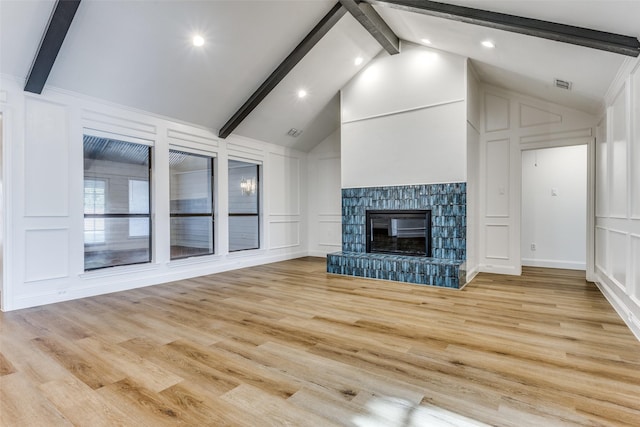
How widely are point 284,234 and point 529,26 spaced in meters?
5.37

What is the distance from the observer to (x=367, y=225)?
5.51 meters

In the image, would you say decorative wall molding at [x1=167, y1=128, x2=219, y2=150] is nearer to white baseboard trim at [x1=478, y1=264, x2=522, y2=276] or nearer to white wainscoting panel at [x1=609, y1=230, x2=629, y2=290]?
white baseboard trim at [x1=478, y1=264, x2=522, y2=276]

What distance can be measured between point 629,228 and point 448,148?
7.59 feet

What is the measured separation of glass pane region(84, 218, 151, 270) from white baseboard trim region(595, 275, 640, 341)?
5609 millimetres

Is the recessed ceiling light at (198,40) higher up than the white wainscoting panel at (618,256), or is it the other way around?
the recessed ceiling light at (198,40)

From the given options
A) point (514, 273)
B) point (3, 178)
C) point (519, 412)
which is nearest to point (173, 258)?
point (3, 178)

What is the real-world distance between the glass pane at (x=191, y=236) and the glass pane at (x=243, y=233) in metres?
0.47

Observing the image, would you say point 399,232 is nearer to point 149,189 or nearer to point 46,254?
point 149,189

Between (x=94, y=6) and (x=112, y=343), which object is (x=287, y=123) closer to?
(x=94, y=6)

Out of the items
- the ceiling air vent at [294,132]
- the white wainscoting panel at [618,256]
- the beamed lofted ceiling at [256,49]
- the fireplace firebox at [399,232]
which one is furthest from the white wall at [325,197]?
the white wainscoting panel at [618,256]

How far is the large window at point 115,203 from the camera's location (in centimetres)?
424

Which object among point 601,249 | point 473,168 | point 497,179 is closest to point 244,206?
point 473,168

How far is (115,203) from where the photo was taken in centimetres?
448

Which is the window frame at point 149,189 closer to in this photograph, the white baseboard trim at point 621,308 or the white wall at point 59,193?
the white wall at point 59,193
